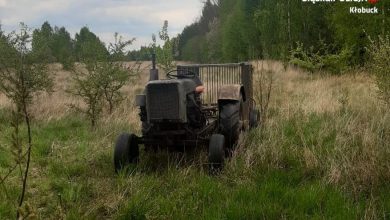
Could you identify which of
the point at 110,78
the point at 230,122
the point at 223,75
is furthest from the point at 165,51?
the point at 230,122

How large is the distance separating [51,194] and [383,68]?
5002 mm

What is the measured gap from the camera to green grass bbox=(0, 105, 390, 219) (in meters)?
3.67

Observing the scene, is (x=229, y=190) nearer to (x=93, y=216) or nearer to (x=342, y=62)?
(x=93, y=216)

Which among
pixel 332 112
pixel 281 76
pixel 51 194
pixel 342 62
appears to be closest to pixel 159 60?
pixel 281 76

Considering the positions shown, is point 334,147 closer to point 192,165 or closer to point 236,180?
point 236,180

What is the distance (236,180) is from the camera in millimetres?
4426

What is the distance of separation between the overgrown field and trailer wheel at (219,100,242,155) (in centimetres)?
18

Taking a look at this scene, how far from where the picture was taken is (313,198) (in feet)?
12.5

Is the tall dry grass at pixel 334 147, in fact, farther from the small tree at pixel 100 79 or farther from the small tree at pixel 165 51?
the small tree at pixel 165 51

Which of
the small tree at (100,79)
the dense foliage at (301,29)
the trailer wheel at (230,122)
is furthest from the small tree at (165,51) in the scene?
the trailer wheel at (230,122)

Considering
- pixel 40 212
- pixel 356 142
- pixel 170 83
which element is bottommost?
pixel 40 212

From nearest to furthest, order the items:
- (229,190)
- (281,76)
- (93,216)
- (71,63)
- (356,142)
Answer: (93,216) < (229,190) < (356,142) < (71,63) < (281,76)

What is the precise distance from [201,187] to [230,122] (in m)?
1.46

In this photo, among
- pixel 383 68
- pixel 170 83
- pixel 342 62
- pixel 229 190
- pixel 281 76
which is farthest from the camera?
pixel 281 76
